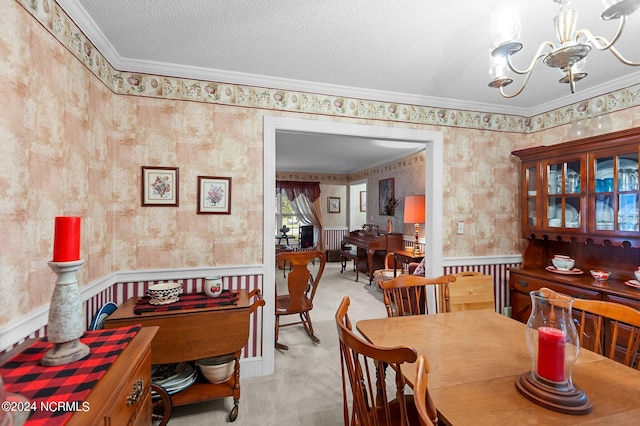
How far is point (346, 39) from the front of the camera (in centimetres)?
Answer: 185

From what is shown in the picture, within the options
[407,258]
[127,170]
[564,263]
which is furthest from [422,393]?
[407,258]

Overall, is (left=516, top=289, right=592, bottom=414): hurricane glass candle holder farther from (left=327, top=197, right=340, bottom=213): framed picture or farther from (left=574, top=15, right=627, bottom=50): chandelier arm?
(left=327, top=197, right=340, bottom=213): framed picture

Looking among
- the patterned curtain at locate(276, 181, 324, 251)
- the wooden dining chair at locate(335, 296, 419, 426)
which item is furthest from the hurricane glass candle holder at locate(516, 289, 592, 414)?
the patterned curtain at locate(276, 181, 324, 251)

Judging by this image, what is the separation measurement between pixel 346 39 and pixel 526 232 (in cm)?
247

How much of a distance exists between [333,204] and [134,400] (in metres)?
7.42

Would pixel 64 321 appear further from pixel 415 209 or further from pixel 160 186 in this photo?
pixel 415 209

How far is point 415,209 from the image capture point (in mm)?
4500

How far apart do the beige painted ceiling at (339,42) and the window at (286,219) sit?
5557mm

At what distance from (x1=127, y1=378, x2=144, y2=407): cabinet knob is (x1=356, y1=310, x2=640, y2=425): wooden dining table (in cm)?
95

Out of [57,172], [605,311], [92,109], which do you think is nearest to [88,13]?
[92,109]

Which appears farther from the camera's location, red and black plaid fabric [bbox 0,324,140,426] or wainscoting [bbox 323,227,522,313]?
wainscoting [bbox 323,227,522,313]

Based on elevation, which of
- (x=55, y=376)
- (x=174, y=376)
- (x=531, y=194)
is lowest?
(x=174, y=376)

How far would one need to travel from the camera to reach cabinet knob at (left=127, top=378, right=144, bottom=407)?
39.8 inches

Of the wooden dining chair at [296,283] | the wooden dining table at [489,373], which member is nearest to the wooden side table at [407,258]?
the wooden dining chair at [296,283]
